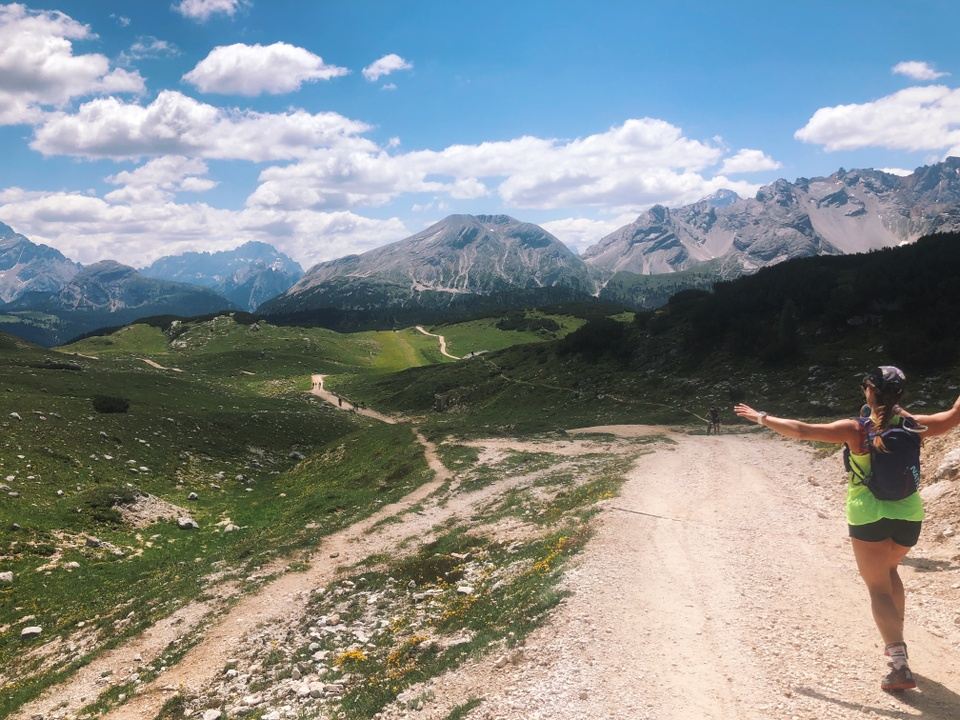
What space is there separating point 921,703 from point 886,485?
3.33 m

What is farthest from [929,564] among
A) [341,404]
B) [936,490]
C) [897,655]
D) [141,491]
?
[341,404]

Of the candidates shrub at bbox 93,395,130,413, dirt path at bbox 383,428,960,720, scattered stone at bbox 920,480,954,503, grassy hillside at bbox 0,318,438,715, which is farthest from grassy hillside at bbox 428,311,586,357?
dirt path at bbox 383,428,960,720

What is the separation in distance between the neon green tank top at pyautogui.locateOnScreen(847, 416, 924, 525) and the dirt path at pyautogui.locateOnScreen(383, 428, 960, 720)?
9.09 ft

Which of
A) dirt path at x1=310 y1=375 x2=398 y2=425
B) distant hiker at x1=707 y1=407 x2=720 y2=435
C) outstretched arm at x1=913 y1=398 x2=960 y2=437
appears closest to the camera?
outstretched arm at x1=913 y1=398 x2=960 y2=437

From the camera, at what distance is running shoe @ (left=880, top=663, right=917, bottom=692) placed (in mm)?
8123

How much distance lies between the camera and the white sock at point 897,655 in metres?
8.19

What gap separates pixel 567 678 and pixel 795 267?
7817cm

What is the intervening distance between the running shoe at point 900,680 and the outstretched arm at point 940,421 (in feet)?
11.9

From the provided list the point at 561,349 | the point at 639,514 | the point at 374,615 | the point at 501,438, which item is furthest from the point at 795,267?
the point at 374,615

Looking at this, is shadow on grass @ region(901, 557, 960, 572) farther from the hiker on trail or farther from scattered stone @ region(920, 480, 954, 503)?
the hiker on trail

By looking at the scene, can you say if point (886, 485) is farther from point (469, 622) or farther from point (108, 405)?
point (108, 405)

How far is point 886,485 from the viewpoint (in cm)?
791

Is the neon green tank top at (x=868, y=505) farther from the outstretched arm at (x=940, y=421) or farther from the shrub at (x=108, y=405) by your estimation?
the shrub at (x=108, y=405)

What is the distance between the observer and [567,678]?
9797mm
